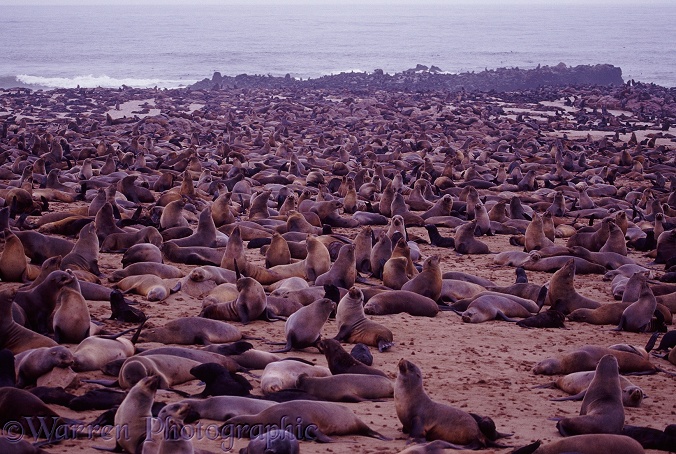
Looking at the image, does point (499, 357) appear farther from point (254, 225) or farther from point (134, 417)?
point (254, 225)

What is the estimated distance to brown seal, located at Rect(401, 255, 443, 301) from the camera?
27.0ft

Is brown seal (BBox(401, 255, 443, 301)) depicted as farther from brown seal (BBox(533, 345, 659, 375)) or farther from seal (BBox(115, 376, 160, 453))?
seal (BBox(115, 376, 160, 453))

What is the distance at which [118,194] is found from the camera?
12.4m

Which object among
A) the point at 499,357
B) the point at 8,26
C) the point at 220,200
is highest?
the point at 8,26

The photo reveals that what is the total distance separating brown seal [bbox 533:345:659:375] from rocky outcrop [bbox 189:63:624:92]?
40385mm

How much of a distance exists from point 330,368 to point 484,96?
36563mm

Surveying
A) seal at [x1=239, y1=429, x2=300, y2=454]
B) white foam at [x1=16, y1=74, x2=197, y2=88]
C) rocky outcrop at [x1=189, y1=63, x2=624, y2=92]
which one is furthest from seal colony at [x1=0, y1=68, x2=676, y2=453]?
white foam at [x1=16, y1=74, x2=197, y2=88]

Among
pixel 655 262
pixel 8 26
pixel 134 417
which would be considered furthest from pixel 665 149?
pixel 8 26

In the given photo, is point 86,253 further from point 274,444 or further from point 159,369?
point 274,444

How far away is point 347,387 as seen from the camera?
5336 millimetres

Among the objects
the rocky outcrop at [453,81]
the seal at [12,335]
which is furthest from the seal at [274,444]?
the rocky outcrop at [453,81]

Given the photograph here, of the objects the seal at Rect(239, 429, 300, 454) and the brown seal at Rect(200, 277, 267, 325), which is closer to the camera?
the seal at Rect(239, 429, 300, 454)

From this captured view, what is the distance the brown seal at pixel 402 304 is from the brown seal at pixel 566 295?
1374mm

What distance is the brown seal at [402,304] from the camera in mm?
7738
